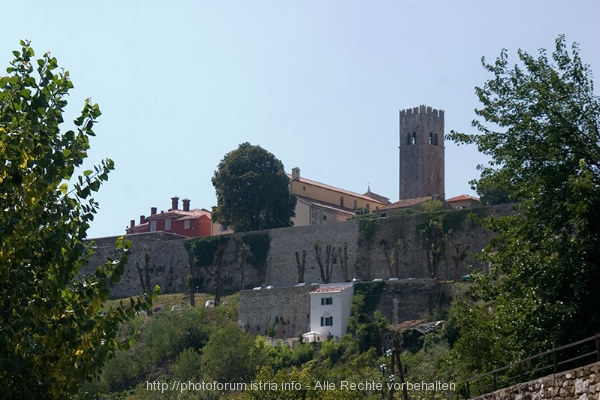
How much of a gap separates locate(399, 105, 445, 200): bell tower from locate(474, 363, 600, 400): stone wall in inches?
3253

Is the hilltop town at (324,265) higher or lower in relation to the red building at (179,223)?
lower

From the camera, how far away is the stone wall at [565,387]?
38.3 feet

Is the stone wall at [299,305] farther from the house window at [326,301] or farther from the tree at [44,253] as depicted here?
the tree at [44,253]

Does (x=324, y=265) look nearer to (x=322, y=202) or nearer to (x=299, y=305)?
(x=299, y=305)

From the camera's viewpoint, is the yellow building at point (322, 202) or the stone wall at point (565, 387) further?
the yellow building at point (322, 202)

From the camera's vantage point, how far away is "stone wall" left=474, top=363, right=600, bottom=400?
1168cm

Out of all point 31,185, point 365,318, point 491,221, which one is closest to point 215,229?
point 365,318

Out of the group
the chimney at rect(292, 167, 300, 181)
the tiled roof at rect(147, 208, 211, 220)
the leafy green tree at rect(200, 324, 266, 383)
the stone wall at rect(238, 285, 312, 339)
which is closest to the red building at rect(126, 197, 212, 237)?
the tiled roof at rect(147, 208, 211, 220)

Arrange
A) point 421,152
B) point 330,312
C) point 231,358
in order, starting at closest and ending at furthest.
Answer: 1. point 231,358
2. point 330,312
3. point 421,152

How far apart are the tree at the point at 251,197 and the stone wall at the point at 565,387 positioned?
64.8 meters

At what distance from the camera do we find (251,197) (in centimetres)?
7962

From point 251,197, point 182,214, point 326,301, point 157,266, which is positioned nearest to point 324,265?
point 326,301

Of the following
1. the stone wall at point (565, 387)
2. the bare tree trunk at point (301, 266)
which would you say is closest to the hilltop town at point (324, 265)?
the bare tree trunk at point (301, 266)

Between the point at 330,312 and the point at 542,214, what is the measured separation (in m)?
45.9
